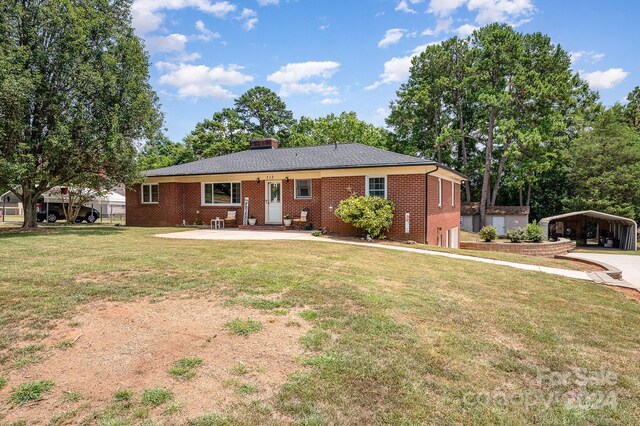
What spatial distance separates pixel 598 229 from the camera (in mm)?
26203

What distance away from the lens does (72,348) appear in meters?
3.63

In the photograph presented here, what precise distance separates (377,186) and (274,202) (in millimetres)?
5386

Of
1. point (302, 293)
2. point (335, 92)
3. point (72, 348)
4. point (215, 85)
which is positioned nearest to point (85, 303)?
point (72, 348)

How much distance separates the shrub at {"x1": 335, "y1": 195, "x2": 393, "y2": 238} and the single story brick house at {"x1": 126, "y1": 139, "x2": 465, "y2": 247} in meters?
0.69

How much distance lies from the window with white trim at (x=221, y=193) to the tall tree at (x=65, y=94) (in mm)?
4356

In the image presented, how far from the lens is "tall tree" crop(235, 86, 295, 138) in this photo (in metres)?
45.3

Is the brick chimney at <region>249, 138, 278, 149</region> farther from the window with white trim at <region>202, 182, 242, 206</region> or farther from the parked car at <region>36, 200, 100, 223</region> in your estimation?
the parked car at <region>36, 200, 100, 223</region>

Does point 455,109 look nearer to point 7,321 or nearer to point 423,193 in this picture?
point 423,193

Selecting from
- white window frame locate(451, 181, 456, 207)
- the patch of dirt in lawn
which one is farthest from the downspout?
the patch of dirt in lawn

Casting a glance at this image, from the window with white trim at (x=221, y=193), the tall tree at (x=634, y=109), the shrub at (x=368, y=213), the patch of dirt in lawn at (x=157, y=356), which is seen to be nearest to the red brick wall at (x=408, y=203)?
the shrub at (x=368, y=213)

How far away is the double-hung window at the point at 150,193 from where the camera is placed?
Answer: 20.0 meters

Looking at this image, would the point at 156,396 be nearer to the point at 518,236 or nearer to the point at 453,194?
the point at 453,194

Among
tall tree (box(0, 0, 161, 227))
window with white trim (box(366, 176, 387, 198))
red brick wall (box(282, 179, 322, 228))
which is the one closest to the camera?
tall tree (box(0, 0, 161, 227))

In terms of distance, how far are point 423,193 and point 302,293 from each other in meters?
9.71
